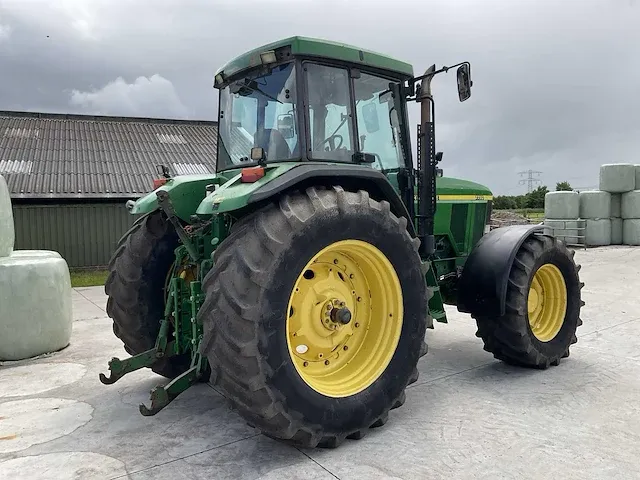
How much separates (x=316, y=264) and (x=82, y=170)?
1451 cm

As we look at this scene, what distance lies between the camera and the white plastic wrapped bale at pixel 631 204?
53.1 feet

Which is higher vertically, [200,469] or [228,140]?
[228,140]

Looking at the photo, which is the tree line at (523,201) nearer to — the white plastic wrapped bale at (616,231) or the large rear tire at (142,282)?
the white plastic wrapped bale at (616,231)

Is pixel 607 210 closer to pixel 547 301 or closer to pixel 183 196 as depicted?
pixel 547 301

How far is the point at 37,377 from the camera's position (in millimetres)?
5062

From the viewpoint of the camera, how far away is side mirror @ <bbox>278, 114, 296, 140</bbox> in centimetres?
372

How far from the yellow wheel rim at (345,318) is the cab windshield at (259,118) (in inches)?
32.5

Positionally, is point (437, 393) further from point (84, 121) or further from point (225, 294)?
point (84, 121)

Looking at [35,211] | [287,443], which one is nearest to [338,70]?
[287,443]

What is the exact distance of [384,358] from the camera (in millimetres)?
3643

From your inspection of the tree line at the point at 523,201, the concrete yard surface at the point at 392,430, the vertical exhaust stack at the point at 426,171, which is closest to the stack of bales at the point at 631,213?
the concrete yard surface at the point at 392,430

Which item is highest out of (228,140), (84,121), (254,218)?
(84,121)

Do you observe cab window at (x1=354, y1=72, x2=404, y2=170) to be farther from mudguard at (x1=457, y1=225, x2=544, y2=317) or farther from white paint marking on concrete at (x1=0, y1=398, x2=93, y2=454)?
white paint marking on concrete at (x1=0, y1=398, x2=93, y2=454)

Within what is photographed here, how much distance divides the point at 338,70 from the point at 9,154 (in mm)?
15393
